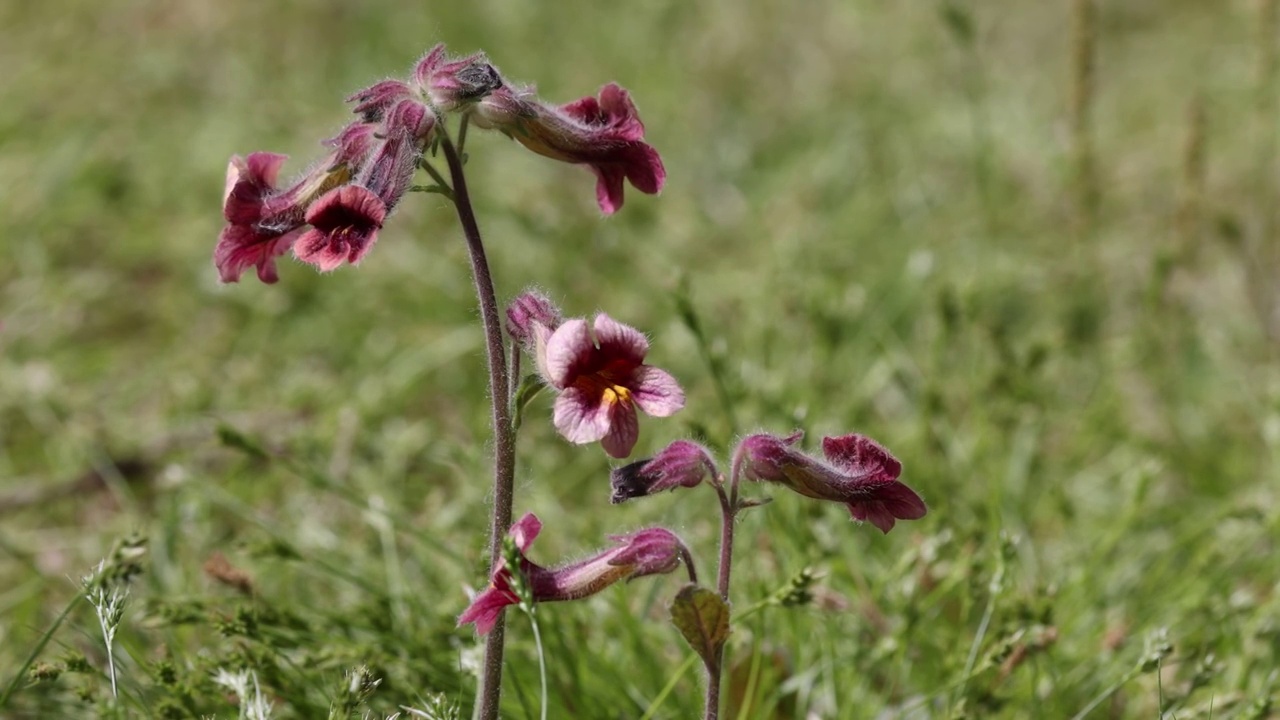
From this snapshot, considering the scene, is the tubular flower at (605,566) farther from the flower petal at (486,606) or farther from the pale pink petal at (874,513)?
the pale pink petal at (874,513)

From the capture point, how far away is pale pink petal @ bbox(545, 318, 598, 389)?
5.99 ft

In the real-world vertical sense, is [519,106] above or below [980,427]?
below

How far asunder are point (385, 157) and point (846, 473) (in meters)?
0.83

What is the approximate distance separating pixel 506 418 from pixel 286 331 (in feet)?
10.1

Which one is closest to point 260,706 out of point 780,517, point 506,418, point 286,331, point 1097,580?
point 506,418

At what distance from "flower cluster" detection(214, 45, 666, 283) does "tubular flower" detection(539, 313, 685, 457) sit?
1.05ft

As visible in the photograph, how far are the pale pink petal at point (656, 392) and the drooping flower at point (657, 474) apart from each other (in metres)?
0.10

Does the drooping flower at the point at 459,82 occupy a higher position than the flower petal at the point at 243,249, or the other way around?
the drooping flower at the point at 459,82

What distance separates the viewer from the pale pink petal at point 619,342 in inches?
72.8

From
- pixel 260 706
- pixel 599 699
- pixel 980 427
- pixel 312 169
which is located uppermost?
pixel 980 427

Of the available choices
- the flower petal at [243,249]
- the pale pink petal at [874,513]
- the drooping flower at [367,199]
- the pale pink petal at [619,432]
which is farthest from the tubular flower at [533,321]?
the pale pink petal at [874,513]

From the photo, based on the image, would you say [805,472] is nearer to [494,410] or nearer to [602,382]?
[602,382]

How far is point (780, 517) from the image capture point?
2.96 metres

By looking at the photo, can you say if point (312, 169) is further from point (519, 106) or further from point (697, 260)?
point (697, 260)
